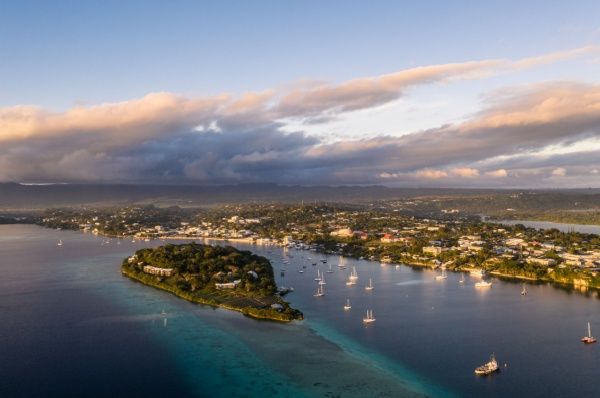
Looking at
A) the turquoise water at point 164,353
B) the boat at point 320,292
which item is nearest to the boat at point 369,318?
the turquoise water at point 164,353

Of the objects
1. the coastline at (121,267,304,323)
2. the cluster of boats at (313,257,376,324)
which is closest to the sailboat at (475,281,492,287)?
the cluster of boats at (313,257,376,324)

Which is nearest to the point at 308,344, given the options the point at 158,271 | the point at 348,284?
the point at 348,284

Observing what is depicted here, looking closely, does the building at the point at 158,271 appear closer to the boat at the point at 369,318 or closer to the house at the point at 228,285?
the house at the point at 228,285

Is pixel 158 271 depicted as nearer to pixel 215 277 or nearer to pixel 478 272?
pixel 215 277

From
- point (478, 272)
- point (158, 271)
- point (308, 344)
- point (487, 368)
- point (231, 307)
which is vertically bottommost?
point (487, 368)

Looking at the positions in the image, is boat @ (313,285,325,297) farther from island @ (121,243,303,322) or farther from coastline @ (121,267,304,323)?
coastline @ (121,267,304,323)

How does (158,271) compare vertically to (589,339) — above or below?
above

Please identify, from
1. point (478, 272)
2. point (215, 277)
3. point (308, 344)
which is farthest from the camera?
point (478, 272)
